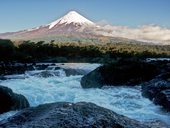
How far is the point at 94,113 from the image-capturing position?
230 inches

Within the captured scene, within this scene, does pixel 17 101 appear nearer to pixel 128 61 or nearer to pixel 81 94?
pixel 81 94

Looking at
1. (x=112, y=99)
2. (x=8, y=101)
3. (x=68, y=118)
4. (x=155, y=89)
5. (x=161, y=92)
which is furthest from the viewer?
(x=112, y=99)

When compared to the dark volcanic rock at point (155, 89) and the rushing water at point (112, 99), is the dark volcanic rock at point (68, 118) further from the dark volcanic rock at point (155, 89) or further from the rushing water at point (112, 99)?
the dark volcanic rock at point (155, 89)

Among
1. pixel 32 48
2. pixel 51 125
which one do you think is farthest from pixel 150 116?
pixel 32 48

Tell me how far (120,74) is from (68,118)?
66.8 ft

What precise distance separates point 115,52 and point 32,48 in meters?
19.2

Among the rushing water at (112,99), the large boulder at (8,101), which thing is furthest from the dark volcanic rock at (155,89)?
Result: the large boulder at (8,101)

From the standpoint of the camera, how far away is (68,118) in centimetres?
551

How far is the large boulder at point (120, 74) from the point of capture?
24453 mm

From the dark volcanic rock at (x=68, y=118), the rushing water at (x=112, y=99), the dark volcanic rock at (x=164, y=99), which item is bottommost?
the rushing water at (x=112, y=99)

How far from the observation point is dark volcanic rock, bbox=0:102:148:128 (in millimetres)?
5382

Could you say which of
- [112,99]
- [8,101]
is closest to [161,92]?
[112,99]

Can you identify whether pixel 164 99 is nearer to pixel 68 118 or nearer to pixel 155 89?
pixel 155 89

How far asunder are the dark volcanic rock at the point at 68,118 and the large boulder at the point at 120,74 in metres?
17.6
